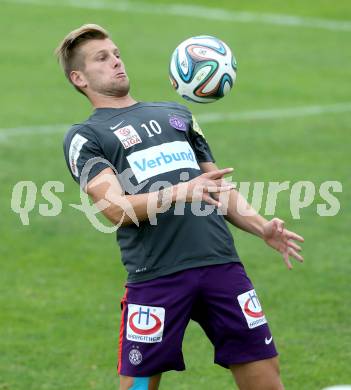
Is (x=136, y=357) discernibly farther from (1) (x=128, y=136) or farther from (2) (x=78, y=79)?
(2) (x=78, y=79)

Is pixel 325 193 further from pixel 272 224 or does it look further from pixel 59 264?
pixel 272 224

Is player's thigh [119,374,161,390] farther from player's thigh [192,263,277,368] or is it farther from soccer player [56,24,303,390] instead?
player's thigh [192,263,277,368]

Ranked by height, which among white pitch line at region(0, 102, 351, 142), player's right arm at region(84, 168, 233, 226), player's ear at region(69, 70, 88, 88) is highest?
white pitch line at region(0, 102, 351, 142)

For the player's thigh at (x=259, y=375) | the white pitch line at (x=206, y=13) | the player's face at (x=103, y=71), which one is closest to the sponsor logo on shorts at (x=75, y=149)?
the player's face at (x=103, y=71)

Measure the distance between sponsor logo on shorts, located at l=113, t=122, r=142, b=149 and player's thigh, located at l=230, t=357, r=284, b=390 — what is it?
1.51 meters

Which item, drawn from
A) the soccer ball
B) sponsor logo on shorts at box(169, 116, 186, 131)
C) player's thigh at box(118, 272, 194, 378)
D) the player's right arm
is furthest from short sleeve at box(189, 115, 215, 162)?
player's thigh at box(118, 272, 194, 378)

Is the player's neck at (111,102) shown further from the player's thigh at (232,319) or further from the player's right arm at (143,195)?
the player's thigh at (232,319)

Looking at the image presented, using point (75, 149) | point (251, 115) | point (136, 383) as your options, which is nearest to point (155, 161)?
point (75, 149)

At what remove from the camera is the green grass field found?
931cm

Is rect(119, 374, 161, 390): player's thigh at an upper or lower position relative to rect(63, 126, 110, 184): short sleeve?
lower

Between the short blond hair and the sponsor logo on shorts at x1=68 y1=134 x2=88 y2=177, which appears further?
the short blond hair

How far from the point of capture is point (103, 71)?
725cm

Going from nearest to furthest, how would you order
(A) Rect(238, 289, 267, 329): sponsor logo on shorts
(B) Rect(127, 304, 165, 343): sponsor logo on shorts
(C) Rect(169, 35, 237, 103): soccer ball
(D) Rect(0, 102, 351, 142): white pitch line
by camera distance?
(B) Rect(127, 304, 165, 343): sponsor logo on shorts < (A) Rect(238, 289, 267, 329): sponsor logo on shorts < (C) Rect(169, 35, 237, 103): soccer ball < (D) Rect(0, 102, 351, 142): white pitch line

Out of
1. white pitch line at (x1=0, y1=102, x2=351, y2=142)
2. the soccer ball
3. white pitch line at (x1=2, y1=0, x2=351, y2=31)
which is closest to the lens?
the soccer ball
